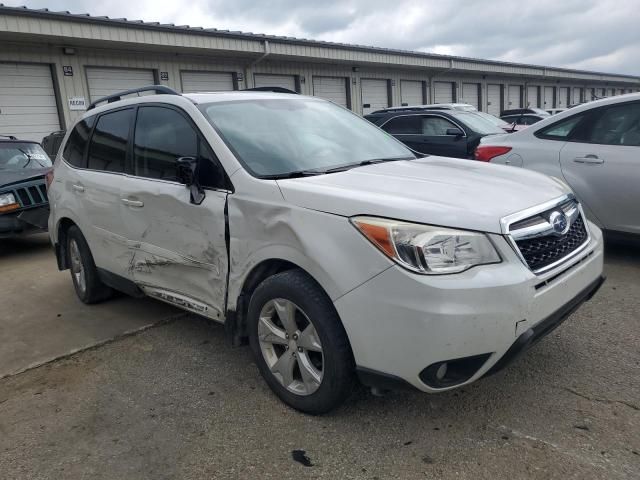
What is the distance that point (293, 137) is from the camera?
3.32m

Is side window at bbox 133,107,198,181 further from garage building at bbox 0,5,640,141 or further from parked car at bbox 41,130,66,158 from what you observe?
garage building at bbox 0,5,640,141

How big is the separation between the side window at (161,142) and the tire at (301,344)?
1.12 m

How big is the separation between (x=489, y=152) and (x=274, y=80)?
14.0m

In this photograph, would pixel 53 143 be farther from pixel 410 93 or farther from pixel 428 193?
pixel 410 93

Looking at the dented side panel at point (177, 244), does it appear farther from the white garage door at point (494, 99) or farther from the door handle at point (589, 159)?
the white garage door at point (494, 99)

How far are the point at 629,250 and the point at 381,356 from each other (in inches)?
174

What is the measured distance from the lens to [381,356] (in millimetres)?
2305

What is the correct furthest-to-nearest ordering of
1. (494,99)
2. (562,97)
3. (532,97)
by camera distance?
1. (562,97)
2. (532,97)
3. (494,99)

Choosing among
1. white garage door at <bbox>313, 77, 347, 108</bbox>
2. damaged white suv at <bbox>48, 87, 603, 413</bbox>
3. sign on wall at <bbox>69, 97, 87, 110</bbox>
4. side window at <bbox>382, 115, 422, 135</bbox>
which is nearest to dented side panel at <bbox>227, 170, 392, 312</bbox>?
damaged white suv at <bbox>48, 87, 603, 413</bbox>

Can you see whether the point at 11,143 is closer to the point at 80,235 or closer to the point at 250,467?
the point at 80,235

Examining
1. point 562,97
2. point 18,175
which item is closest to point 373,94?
point 18,175

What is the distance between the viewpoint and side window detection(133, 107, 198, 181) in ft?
11.0

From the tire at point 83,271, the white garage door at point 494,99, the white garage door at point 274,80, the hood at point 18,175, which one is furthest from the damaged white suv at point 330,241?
the white garage door at point 494,99

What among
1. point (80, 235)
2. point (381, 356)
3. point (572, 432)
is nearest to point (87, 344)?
point (80, 235)
